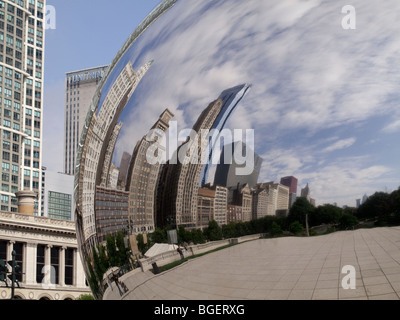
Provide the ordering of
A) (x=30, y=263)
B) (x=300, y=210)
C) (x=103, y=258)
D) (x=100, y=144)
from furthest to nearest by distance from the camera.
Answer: (x=30, y=263) → (x=100, y=144) → (x=103, y=258) → (x=300, y=210)

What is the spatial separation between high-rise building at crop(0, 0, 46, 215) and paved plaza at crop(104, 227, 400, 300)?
83690mm

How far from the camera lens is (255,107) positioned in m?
2.60

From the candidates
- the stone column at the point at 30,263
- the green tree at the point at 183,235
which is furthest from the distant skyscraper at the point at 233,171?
the stone column at the point at 30,263

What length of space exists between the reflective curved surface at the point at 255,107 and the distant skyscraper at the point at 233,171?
2 centimetres

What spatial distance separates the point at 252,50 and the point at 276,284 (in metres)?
1.33

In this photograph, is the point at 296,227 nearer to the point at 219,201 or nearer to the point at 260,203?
the point at 260,203

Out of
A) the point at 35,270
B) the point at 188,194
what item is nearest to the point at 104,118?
the point at 188,194

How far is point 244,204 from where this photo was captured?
2.74 m

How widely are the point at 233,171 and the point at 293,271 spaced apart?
0.67 meters

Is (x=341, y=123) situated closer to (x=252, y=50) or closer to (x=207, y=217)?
(x=252, y=50)

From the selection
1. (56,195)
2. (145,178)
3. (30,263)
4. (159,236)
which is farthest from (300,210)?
(56,195)

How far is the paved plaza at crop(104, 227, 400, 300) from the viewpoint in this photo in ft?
7.81

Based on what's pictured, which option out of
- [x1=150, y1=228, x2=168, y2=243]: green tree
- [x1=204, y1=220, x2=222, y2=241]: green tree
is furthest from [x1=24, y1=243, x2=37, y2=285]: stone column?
[x1=204, y1=220, x2=222, y2=241]: green tree

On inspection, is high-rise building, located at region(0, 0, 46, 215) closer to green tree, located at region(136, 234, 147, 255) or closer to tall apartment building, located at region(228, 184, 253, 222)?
green tree, located at region(136, 234, 147, 255)
